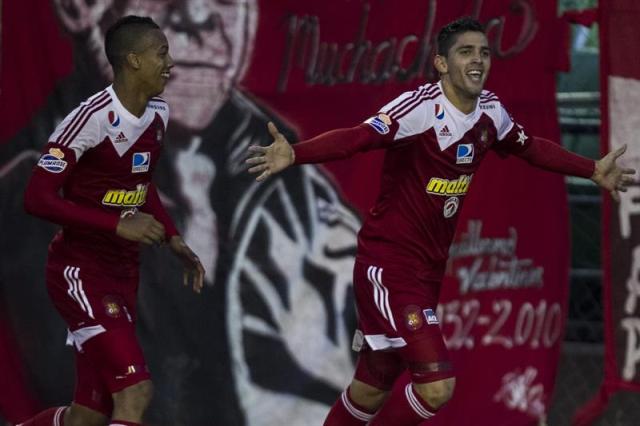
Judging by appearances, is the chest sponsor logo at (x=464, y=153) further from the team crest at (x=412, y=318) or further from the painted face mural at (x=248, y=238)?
the painted face mural at (x=248, y=238)

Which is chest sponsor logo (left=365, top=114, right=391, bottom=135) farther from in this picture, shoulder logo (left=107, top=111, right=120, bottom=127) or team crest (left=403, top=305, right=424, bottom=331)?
shoulder logo (left=107, top=111, right=120, bottom=127)

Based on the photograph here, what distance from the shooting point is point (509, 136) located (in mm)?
8109

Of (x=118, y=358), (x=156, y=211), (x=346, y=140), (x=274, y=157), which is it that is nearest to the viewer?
(x=274, y=157)

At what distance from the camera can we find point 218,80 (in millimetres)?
9070

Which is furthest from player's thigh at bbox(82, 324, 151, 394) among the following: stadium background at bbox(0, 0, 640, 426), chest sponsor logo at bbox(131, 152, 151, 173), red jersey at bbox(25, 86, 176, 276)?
stadium background at bbox(0, 0, 640, 426)

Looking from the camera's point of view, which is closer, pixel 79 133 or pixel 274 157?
pixel 274 157

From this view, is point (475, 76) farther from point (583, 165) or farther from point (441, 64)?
point (583, 165)

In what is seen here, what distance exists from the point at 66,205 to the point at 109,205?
367 mm

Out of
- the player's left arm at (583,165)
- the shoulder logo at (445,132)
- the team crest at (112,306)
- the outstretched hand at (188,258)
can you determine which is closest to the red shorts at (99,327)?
the team crest at (112,306)

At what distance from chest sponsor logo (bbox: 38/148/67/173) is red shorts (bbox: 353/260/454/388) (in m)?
1.47

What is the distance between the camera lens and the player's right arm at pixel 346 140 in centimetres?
722

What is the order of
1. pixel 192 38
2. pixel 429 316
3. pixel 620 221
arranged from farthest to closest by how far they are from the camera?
1. pixel 192 38
2. pixel 620 221
3. pixel 429 316

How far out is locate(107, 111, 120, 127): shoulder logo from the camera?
781 centimetres

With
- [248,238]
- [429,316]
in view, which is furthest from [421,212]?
[248,238]
